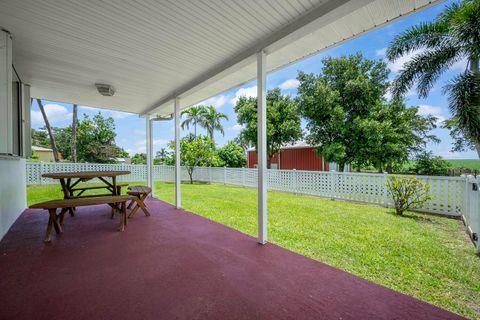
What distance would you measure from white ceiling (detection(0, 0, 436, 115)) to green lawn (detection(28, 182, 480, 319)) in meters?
2.67

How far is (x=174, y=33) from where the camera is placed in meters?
2.62

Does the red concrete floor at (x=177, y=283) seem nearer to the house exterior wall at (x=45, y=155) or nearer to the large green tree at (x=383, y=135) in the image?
the large green tree at (x=383, y=135)

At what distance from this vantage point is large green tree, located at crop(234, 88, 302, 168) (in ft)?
39.9

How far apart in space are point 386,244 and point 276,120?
32.1ft

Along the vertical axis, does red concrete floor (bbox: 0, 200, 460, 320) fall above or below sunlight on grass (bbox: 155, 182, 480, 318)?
above

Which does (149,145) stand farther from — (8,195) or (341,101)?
(341,101)

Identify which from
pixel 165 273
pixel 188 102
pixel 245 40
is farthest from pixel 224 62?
pixel 165 273

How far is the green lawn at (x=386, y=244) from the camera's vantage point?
2.12m

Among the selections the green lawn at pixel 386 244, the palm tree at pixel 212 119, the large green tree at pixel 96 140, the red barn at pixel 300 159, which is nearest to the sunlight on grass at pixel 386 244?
the green lawn at pixel 386 244

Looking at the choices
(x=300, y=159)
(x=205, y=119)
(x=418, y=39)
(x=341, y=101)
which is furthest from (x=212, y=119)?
(x=418, y=39)

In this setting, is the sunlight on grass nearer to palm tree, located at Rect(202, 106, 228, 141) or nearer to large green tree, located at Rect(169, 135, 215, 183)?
large green tree, located at Rect(169, 135, 215, 183)

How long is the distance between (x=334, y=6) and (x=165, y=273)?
2.96 metres

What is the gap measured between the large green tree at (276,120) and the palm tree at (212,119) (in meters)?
8.14

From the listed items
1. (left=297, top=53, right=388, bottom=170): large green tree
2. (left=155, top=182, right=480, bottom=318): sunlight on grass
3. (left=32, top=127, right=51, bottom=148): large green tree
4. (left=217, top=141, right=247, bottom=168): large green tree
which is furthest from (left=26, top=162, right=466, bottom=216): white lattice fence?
(left=32, top=127, right=51, bottom=148): large green tree
